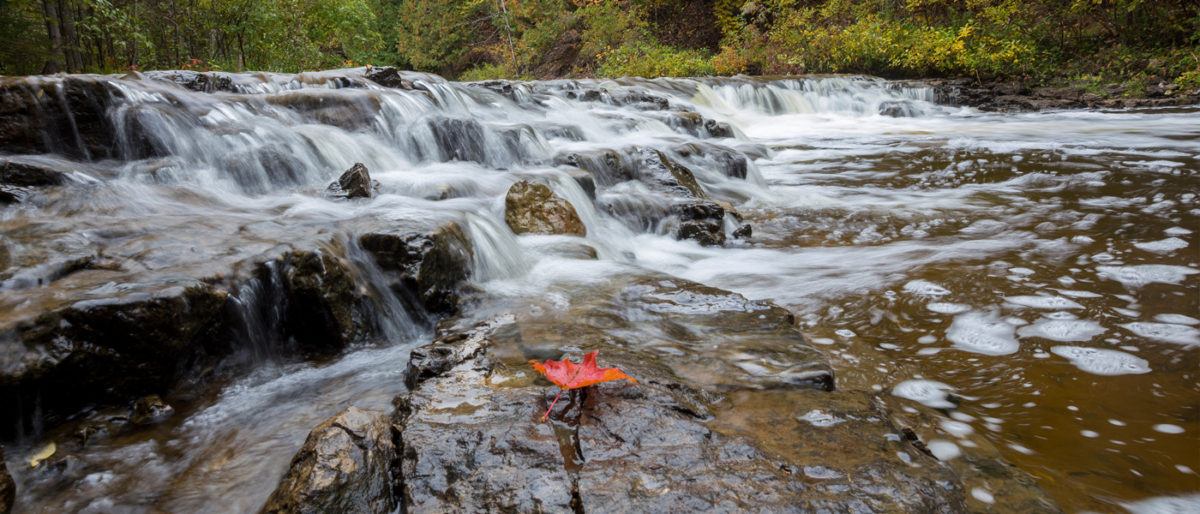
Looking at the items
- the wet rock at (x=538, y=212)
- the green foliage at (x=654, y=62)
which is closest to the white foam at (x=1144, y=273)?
the wet rock at (x=538, y=212)

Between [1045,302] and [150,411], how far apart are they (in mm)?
4558

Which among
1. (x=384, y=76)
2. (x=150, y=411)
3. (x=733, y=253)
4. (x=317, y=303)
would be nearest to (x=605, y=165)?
(x=733, y=253)

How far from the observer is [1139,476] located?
1.93 m

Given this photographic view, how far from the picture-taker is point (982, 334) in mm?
3107

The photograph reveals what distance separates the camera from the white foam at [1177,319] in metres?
2.98

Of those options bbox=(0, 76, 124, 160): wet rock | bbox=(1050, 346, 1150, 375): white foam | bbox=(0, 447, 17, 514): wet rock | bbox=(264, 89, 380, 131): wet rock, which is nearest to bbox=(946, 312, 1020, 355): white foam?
bbox=(1050, 346, 1150, 375): white foam

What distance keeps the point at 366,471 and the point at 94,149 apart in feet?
16.4

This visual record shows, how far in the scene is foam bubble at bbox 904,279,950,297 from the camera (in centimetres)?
368

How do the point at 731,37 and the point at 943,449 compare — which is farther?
the point at 731,37

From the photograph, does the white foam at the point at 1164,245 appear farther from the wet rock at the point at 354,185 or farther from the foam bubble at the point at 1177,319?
the wet rock at the point at 354,185

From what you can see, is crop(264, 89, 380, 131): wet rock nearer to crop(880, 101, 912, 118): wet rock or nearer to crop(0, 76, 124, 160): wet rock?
crop(0, 76, 124, 160): wet rock

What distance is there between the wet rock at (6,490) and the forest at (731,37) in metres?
10.7

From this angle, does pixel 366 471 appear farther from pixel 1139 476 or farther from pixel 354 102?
pixel 354 102

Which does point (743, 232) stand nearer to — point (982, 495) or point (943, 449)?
point (943, 449)
